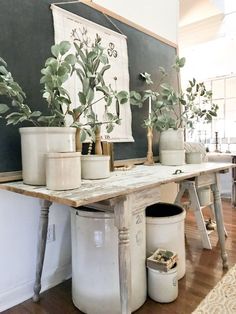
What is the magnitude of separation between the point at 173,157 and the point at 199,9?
2.42 m

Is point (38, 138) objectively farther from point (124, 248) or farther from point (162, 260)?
point (162, 260)

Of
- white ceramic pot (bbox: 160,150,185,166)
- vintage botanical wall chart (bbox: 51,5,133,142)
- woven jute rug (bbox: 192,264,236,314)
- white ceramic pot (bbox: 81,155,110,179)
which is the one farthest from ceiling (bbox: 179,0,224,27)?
woven jute rug (bbox: 192,264,236,314)

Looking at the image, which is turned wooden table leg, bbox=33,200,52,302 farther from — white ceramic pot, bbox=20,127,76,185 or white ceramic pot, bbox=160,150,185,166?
white ceramic pot, bbox=160,150,185,166

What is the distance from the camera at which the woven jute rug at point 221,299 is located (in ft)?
4.67

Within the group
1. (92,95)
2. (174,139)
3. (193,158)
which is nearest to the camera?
(92,95)

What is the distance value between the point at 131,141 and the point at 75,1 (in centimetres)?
106

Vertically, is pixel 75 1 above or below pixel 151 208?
above

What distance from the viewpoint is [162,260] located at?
1.51m

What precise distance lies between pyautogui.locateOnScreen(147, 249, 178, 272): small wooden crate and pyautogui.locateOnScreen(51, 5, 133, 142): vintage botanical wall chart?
2.81 ft

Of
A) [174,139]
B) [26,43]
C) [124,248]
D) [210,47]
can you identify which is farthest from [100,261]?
[210,47]

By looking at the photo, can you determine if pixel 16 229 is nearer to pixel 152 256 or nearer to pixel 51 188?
pixel 51 188

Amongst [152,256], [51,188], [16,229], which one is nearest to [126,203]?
[51,188]

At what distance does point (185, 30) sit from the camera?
154 inches

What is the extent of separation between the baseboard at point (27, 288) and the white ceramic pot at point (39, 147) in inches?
28.0
